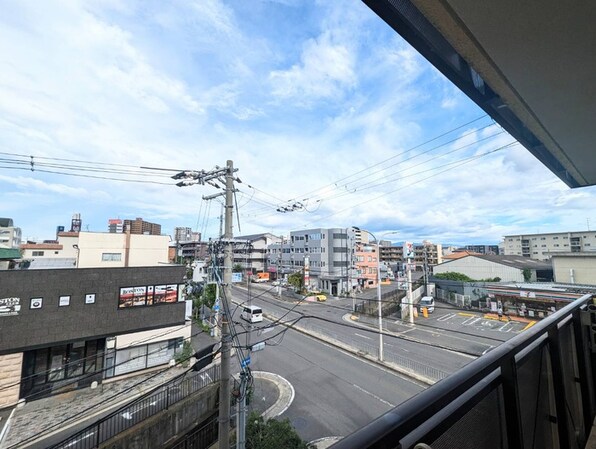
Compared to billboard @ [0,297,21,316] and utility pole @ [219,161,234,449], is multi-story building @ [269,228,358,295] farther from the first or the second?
utility pole @ [219,161,234,449]

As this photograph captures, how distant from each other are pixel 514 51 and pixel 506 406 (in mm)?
1348

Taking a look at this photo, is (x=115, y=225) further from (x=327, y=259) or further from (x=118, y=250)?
(x=327, y=259)

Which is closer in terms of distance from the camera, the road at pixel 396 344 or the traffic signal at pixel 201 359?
the traffic signal at pixel 201 359

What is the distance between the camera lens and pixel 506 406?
0.80m

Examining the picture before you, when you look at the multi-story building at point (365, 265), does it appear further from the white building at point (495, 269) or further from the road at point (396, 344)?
the road at point (396, 344)

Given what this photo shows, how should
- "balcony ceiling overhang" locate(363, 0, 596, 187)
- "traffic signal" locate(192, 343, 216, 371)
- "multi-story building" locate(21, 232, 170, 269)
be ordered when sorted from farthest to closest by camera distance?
"multi-story building" locate(21, 232, 170, 269) < "traffic signal" locate(192, 343, 216, 371) < "balcony ceiling overhang" locate(363, 0, 596, 187)

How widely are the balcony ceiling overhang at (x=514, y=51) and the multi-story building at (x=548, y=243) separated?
4578 centimetres

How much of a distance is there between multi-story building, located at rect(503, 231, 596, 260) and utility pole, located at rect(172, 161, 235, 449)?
4536cm

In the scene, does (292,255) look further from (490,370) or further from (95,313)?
(490,370)

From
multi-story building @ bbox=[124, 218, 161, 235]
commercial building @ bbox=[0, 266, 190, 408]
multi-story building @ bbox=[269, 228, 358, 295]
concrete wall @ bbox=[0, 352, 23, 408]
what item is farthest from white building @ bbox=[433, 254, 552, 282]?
concrete wall @ bbox=[0, 352, 23, 408]

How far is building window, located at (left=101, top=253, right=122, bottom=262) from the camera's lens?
12743 mm

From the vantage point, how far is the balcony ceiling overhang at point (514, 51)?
0.95m

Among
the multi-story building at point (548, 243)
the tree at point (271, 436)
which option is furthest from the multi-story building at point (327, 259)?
the multi-story building at point (548, 243)

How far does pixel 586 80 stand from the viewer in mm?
1276
